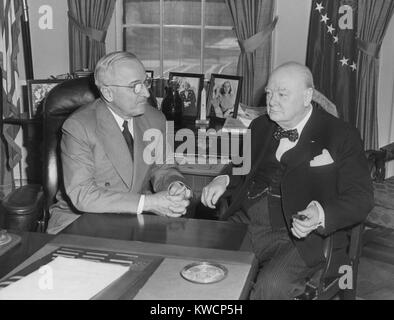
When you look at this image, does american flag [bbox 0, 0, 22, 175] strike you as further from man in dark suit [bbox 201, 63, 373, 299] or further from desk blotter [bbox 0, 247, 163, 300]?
desk blotter [bbox 0, 247, 163, 300]

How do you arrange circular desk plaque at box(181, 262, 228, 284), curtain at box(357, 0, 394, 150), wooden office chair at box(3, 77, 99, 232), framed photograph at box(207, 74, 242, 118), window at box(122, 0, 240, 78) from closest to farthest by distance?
1. circular desk plaque at box(181, 262, 228, 284)
2. wooden office chair at box(3, 77, 99, 232)
3. curtain at box(357, 0, 394, 150)
4. framed photograph at box(207, 74, 242, 118)
5. window at box(122, 0, 240, 78)

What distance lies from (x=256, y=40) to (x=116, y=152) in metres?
1.90

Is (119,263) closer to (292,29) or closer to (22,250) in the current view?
(22,250)

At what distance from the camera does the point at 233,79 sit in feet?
12.4

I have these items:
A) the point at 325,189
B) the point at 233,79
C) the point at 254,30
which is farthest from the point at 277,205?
the point at 254,30

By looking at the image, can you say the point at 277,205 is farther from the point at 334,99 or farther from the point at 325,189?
the point at 334,99

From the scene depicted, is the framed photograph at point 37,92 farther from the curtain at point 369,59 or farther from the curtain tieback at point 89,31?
the curtain at point 369,59

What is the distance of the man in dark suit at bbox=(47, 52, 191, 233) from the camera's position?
2117mm

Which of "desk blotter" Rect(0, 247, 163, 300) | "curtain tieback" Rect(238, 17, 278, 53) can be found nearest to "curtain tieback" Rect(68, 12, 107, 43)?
"curtain tieback" Rect(238, 17, 278, 53)

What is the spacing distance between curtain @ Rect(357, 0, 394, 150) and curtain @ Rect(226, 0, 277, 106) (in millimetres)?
605

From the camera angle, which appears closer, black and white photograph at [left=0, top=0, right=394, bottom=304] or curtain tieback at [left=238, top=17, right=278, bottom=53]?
black and white photograph at [left=0, top=0, right=394, bottom=304]

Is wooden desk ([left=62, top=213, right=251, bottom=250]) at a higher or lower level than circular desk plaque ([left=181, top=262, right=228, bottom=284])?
lower

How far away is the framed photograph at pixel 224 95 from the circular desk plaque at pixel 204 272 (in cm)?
227

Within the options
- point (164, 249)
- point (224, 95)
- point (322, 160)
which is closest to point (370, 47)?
point (224, 95)
